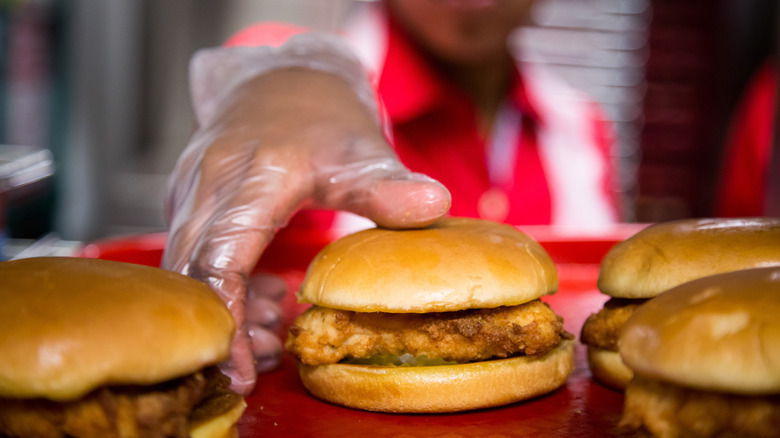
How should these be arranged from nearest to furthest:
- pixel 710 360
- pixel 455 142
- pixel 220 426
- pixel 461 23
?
pixel 710 360 < pixel 220 426 < pixel 461 23 < pixel 455 142

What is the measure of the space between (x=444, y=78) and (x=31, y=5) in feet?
11.9

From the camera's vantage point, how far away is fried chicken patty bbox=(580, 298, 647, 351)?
1554 mm

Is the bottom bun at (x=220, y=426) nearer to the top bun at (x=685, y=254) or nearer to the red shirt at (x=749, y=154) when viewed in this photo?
the top bun at (x=685, y=254)

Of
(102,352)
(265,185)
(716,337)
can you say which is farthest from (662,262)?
Result: (102,352)

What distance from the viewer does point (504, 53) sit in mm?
3879

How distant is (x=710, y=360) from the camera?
96 centimetres

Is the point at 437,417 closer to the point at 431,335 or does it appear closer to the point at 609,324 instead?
the point at 431,335

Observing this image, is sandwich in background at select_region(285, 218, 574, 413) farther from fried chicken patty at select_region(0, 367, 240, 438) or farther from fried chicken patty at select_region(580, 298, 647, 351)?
fried chicken patty at select_region(0, 367, 240, 438)

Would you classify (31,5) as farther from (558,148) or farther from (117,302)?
(117,302)

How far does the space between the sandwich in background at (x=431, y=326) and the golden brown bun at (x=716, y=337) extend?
0.36 metres

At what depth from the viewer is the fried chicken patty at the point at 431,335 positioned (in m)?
1.45

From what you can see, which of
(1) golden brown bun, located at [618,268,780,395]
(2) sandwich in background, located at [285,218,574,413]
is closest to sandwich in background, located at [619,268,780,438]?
(1) golden brown bun, located at [618,268,780,395]

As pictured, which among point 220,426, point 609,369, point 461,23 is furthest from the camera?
point 461,23

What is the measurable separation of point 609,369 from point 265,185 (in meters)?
0.92
